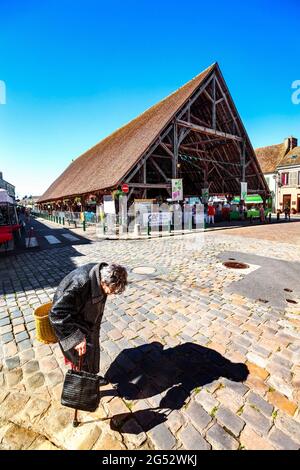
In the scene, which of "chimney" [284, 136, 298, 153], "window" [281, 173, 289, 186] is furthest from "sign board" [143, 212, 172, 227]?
"chimney" [284, 136, 298, 153]

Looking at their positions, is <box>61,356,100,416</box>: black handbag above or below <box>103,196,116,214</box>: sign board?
below

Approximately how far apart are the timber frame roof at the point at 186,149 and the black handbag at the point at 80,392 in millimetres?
12455

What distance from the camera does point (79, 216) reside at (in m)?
22.5

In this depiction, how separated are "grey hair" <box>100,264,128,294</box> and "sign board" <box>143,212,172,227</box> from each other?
12646 millimetres

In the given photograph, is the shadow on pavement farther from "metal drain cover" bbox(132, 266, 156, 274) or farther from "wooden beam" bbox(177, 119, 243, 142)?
"wooden beam" bbox(177, 119, 243, 142)

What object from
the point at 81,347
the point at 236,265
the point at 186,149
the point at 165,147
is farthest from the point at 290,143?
the point at 81,347

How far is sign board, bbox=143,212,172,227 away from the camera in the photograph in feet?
50.3

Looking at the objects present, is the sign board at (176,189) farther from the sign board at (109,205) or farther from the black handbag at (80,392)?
the black handbag at (80,392)

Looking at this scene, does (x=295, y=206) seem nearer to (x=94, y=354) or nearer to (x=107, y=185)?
(x=107, y=185)

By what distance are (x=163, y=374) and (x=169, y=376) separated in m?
0.08

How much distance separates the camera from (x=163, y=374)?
102 inches

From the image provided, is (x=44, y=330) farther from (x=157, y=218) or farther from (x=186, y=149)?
(x=186, y=149)
